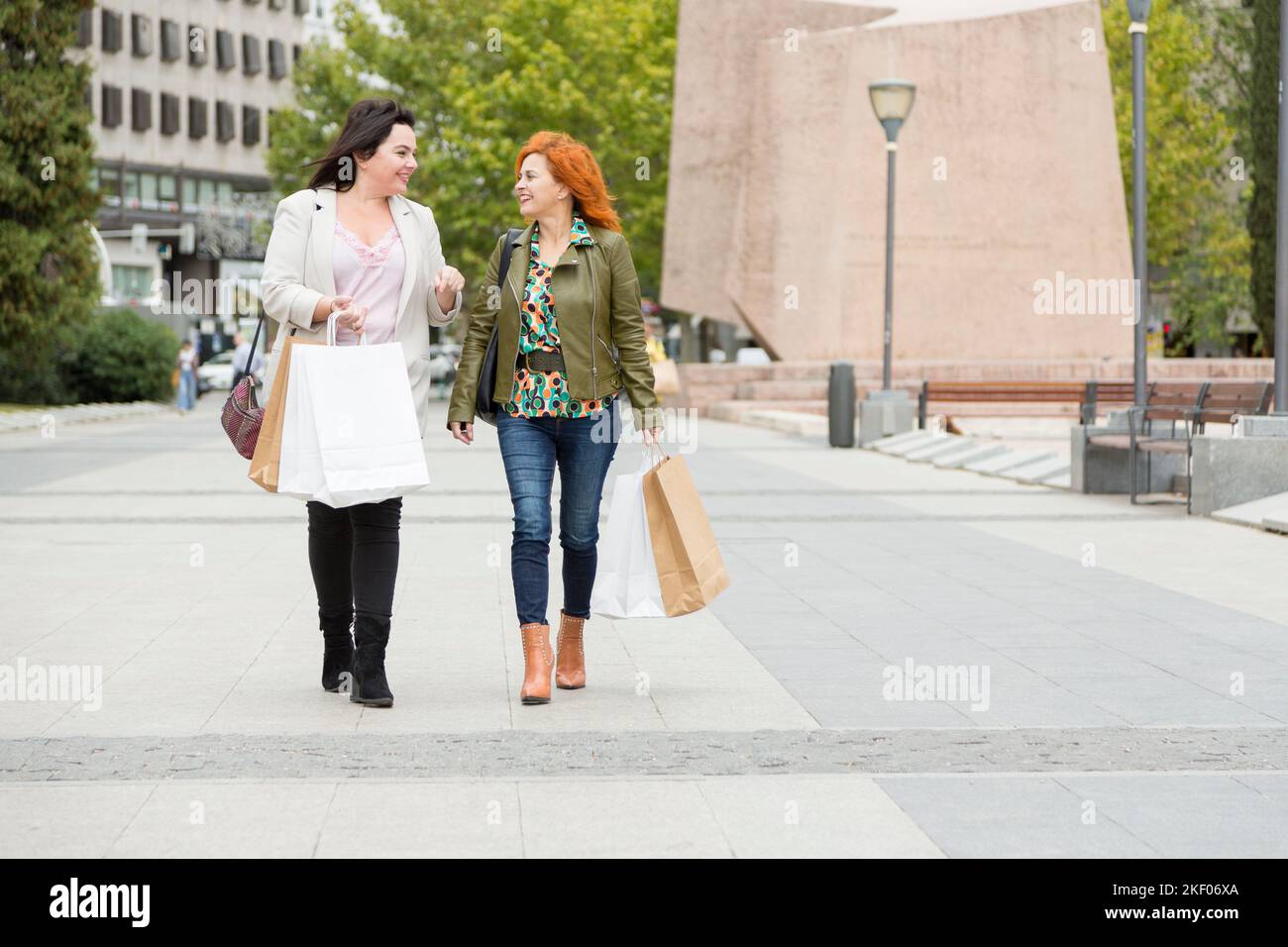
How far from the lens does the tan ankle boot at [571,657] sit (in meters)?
7.02

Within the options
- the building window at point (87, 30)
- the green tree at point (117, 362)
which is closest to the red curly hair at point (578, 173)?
the green tree at point (117, 362)

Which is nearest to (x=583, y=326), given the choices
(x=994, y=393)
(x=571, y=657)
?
(x=571, y=657)

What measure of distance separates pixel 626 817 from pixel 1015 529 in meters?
8.70

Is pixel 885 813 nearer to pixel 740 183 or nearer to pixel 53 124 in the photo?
pixel 53 124

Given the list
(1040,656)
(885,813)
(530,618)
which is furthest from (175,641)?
(885,813)

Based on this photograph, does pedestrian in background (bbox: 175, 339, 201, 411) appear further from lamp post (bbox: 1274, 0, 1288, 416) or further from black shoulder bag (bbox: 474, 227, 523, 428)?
black shoulder bag (bbox: 474, 227, 523, 428)

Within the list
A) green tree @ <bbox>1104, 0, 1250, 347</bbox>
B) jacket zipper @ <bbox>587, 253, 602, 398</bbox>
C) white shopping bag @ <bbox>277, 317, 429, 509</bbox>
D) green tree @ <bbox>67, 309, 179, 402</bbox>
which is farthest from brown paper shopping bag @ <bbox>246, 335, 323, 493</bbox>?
green tree @ <bbox>1104, 0, 1250, 347</bbox>

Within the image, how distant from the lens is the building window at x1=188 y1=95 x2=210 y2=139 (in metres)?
79.3

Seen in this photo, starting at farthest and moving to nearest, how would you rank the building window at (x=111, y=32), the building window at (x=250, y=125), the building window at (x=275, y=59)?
the building window at (x=275, y=59) → the building window at (x=250, y=125) → the building window at (x=111, y=32)

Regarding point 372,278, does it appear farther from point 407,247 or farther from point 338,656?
point 338,656

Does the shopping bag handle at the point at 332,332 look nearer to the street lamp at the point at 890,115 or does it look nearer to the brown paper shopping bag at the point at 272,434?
the brown paper shopping bag at the point at 272,434

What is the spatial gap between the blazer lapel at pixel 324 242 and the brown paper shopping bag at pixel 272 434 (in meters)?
0.21

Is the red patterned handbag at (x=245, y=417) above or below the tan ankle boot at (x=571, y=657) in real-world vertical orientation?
above

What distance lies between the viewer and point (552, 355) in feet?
21.7
